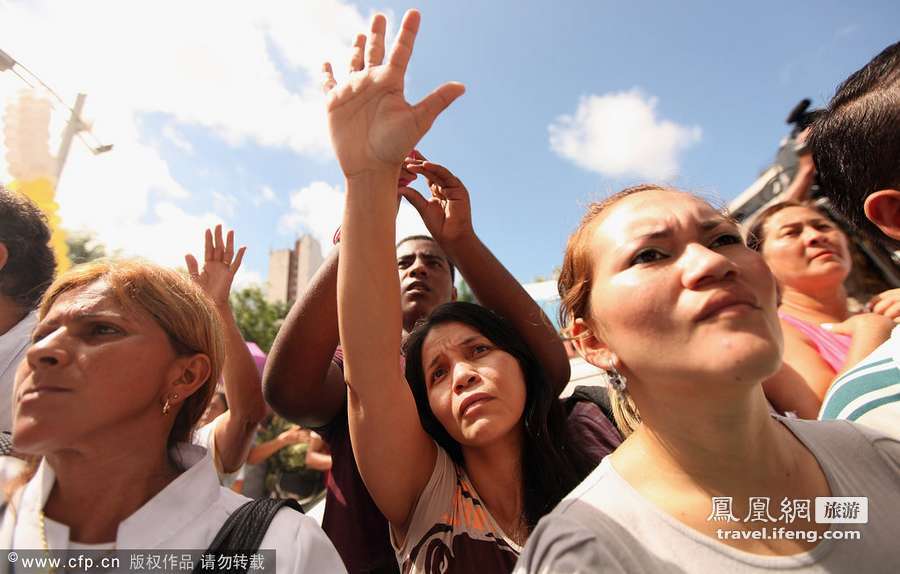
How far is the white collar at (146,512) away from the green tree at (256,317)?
2066 centimetres

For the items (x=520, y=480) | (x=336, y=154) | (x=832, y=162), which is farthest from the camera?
(x=520, y=480)

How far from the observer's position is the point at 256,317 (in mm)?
21984

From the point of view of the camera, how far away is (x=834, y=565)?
39.0 inches

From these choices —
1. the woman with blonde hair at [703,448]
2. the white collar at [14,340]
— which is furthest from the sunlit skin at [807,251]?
the white collar at [14,340]

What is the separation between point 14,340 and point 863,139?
286cm

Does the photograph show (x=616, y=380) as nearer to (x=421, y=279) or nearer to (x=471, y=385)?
(x=471, y=385)

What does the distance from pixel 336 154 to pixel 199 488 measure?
989 mm

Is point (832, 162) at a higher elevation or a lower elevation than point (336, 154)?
higher

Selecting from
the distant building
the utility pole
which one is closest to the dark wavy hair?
the utility pole

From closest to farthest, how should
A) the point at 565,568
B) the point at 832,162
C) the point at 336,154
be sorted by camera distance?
the point at 565,568
the point at 336,154
the point at 832,162

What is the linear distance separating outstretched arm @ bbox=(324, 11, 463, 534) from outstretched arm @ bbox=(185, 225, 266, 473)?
1166mm

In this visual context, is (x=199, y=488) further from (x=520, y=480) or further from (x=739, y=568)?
(x=739, y=568)

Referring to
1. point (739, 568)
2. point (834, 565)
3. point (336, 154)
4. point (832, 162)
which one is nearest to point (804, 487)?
point (834, 565)

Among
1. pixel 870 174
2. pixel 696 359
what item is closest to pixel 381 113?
pixel 696 359
